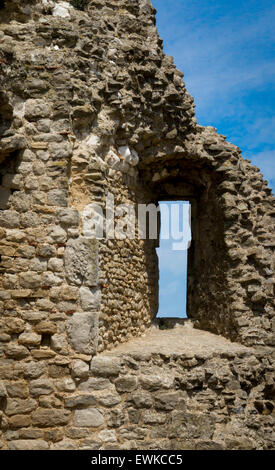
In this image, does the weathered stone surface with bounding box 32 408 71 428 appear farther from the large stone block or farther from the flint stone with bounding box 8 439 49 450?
the large stone block

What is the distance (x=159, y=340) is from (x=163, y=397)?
141 cm

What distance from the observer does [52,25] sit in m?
5.96

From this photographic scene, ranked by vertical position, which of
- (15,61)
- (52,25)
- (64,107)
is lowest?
(64,107)

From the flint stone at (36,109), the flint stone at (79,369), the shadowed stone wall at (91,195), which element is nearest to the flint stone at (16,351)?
the shadowed stone wall at (91,195)

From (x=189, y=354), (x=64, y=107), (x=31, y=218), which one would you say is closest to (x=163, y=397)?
(x=189, y=354)

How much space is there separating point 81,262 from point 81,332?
853 mm

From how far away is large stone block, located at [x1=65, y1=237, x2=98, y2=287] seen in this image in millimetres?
5410

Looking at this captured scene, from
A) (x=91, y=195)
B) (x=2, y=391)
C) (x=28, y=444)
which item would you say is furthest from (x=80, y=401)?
(x=91, y=195)

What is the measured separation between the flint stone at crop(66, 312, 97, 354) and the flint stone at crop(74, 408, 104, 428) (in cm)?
69

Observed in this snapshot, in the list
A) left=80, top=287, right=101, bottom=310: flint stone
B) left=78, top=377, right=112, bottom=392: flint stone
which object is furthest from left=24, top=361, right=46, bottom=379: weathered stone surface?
left=80, top=287, right=101, bottom=310: flint stone

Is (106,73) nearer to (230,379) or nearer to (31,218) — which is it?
(31,218)

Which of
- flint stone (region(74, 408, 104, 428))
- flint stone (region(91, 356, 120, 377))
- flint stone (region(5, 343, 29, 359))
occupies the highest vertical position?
flint stone (region(5, 343, 29, 359))

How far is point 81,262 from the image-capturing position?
214 inches
